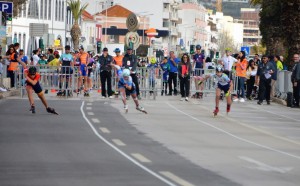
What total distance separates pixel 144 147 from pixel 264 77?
2135 centimetres

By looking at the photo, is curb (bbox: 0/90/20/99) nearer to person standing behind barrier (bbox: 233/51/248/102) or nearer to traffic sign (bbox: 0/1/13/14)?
traffic sign (bbox: 0/1/13/14)

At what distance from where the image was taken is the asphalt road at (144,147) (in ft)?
53.5

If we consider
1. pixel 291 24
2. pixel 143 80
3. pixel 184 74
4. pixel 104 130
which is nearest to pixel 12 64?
pixel 143 80

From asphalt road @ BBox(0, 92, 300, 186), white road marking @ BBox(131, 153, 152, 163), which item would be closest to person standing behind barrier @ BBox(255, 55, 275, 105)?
asphalt road @ BBox(0, 92, 300, 186)

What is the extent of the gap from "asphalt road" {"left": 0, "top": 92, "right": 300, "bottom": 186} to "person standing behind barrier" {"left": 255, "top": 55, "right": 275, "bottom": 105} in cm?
564

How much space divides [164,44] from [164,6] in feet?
32.1

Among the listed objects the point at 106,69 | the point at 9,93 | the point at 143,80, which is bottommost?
the point at 9,93

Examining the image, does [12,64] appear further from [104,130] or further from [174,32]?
[174,32]

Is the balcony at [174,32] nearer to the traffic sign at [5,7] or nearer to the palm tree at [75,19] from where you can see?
the palm tree at [75,19]

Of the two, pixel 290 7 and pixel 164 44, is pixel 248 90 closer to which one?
pixel 290 7

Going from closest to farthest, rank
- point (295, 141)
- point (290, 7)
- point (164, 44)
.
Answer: point (295, 141) < point (290, 7) < point (164, 44)

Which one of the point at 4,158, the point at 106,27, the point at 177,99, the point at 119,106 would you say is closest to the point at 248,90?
the point at 177,99

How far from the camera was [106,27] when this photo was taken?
16538cm

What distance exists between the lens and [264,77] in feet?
138
